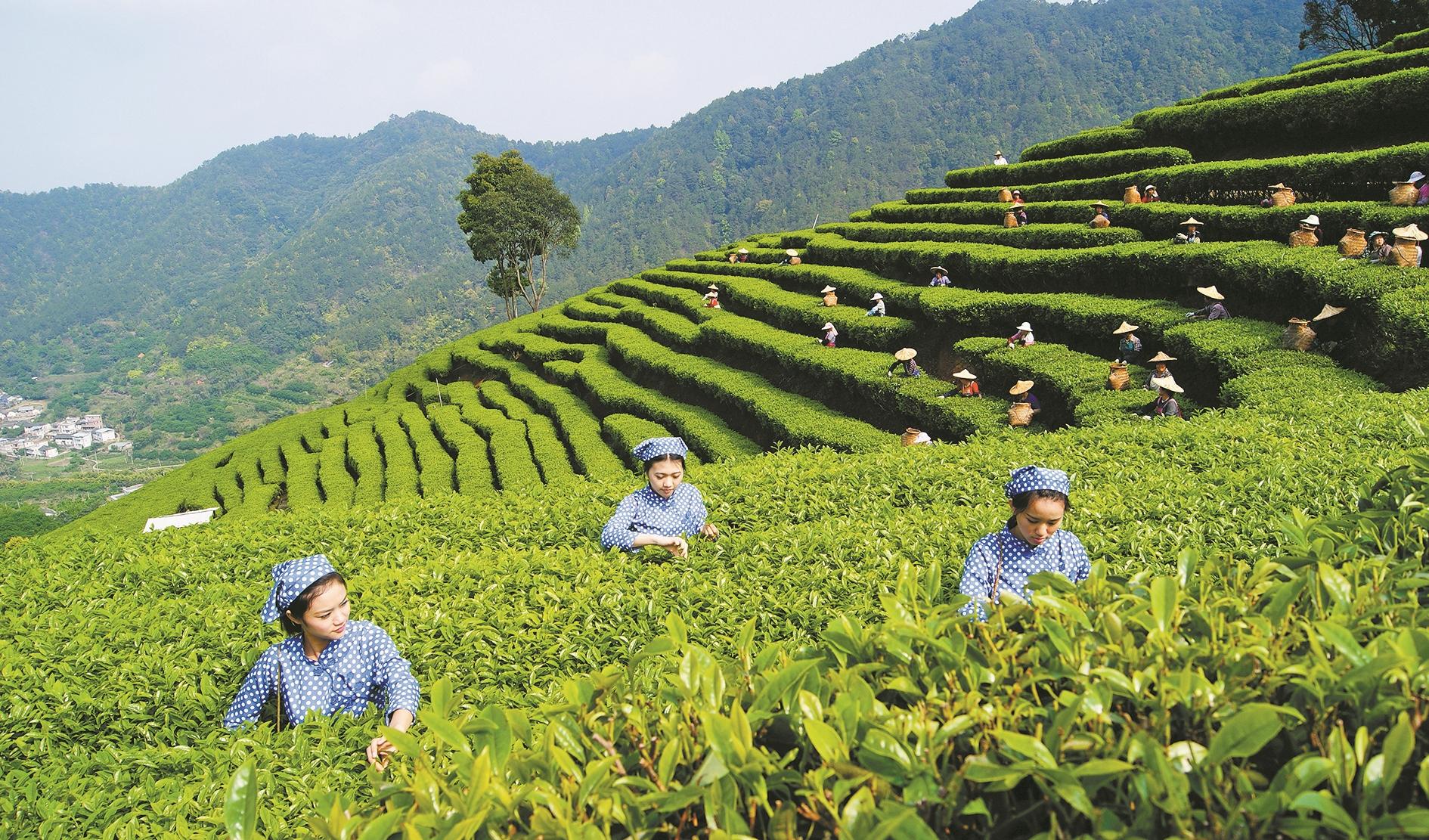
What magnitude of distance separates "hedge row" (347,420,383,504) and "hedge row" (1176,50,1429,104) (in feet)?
69.7

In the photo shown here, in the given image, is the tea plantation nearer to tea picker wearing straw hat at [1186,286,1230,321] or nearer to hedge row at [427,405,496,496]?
tea picker wearing straw hat at [1186,286,1230,321]

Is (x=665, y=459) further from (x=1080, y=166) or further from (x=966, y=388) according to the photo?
(x=1080, y=166)

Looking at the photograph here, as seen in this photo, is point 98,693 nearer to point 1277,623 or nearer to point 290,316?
point 1277,623

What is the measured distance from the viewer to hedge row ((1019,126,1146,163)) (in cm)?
1948

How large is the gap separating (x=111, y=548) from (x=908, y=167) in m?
129

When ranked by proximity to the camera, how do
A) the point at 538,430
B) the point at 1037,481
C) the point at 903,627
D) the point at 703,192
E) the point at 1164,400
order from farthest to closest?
the point at 703,192 → the point at 538,430 → the point at 1164,400 → the point at 1037,481 → the point at 903,627

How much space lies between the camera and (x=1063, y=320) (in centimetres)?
1316

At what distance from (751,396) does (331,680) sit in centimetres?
1222

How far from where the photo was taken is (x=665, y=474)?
4965 mm

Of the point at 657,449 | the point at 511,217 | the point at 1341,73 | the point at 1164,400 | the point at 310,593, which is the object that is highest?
the point at 511,217

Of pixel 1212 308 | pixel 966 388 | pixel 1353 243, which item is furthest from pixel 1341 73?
pixel 966 388

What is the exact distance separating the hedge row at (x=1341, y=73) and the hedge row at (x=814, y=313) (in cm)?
970

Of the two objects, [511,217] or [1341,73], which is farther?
[511,217]

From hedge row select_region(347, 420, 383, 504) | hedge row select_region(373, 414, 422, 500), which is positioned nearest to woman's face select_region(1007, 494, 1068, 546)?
hedge row select_region(373, 414, 422, 500)
